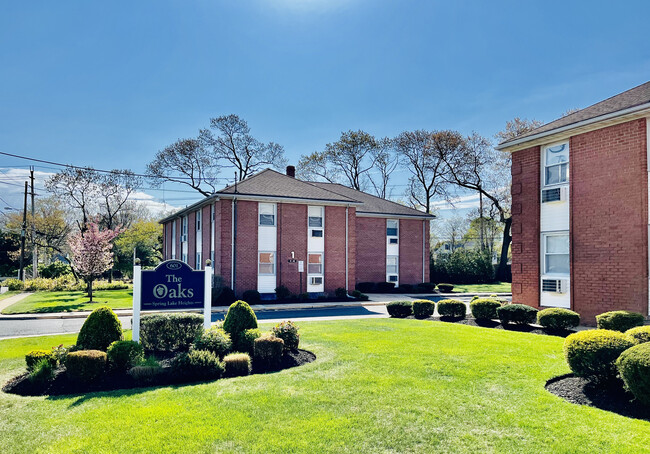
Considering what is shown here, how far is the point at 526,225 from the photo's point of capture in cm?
1620

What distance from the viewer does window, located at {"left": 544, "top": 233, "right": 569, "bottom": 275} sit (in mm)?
15117

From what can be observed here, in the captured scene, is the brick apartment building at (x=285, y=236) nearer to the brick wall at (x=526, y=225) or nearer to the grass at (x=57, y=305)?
the grass at (x=57, y=305)

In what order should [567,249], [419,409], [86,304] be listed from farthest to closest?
[86,304]
[567,249]
[419,409]

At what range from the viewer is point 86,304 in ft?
75.2

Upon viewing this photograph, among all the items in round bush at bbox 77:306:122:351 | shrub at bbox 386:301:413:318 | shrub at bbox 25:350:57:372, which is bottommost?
shrub at bbox 386:301:413:318

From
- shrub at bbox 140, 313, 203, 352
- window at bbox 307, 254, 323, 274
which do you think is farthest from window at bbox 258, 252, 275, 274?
shrub at bbox 140, 313, 203, 352

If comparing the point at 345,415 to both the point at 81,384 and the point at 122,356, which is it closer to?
the point at 122,356

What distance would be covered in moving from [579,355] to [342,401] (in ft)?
12.5

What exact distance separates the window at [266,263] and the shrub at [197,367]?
18.0 metres

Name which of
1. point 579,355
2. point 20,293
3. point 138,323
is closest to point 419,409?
point 579,355

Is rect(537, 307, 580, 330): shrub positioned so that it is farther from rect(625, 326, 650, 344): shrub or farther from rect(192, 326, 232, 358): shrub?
rect(192, 326, 232, 358): shrub

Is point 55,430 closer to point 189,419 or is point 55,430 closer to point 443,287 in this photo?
point 189,419

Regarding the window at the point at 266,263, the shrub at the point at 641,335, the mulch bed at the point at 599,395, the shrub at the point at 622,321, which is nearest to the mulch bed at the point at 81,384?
the mulch bed at the point at 599,395

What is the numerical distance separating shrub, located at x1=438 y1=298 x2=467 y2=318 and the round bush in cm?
1130
